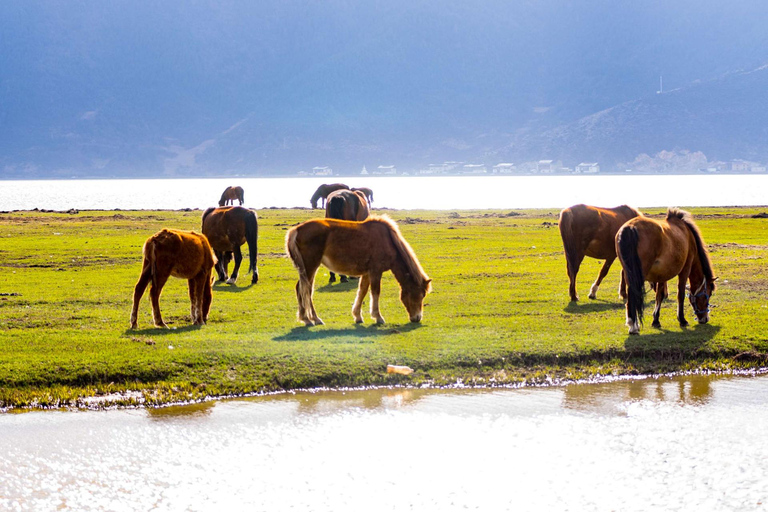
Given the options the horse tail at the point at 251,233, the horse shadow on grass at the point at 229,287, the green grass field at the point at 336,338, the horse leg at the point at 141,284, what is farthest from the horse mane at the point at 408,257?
the horse tail at the point at 251,233

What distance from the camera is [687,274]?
13.8m

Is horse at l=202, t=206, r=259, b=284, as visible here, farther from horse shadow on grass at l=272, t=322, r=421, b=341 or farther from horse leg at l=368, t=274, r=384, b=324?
horse leg at l=368, t=274, r=384, b=324

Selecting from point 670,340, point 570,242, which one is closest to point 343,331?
point 670,340

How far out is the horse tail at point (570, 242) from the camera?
16.5m

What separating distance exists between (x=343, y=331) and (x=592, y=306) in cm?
555

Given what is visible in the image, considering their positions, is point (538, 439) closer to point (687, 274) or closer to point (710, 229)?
point (687, 274)

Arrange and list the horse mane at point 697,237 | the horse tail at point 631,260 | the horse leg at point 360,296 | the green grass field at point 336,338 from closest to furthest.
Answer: the green grass field at point 336,338, the horse tail at point 631,260, the horse mane at point 697,237, the horse leg at point 360,296

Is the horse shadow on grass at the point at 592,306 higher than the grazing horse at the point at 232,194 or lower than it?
lower

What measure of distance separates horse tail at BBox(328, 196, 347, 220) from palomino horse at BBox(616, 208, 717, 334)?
363 inches

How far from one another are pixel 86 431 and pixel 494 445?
4.83 meters

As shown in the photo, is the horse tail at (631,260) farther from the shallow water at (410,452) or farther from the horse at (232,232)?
the horse at (232,232)

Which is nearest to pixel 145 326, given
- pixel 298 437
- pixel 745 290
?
pixel 298 437

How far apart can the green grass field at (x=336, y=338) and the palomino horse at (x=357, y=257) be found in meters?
0.49

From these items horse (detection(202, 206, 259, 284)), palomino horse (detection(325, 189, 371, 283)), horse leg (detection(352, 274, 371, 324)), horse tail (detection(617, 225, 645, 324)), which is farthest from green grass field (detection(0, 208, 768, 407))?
palomino horse (detection(325, 189, 371, 283))
